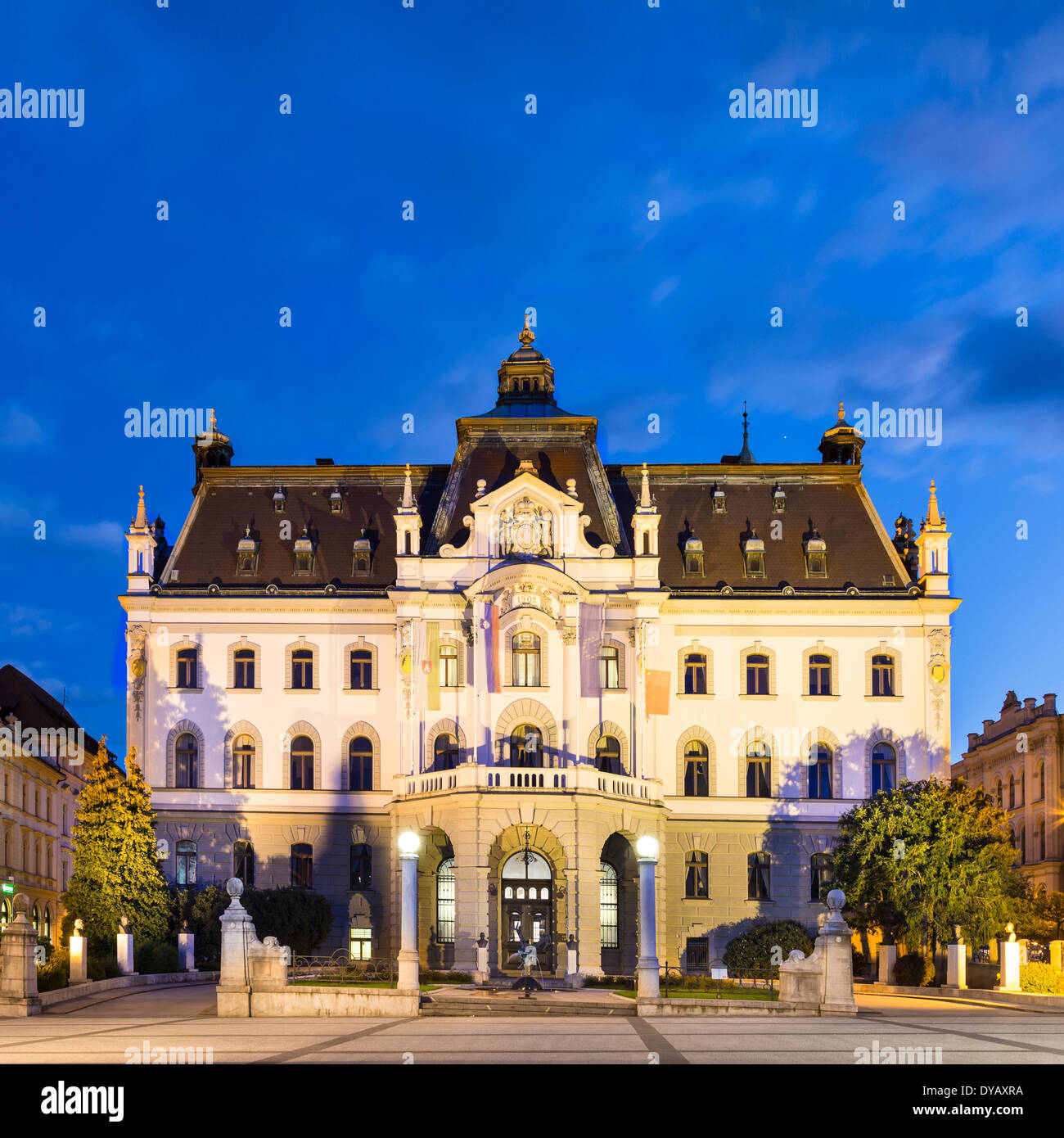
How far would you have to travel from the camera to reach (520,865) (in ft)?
180

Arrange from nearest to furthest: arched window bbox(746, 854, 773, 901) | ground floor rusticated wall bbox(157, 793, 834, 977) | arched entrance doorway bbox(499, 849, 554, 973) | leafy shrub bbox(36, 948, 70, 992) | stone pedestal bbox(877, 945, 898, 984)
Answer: leafy shrub bbox(36, 948, 70, 992)
stone pedestal bbox(877, 945, 898, 984)
ground floor rusticated wall bbox(157, 793, 834, 977)
arched entrance doorway bbox(499, 849, 554, 973)
arched window bbox(746, 854, 773, 901)

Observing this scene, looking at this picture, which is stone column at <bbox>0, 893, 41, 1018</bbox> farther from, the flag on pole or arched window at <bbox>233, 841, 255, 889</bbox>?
the flag on pole

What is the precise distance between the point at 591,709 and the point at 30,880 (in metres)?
43.5

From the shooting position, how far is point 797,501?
6488 cm

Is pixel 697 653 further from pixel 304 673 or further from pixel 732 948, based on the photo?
pixel 304 673

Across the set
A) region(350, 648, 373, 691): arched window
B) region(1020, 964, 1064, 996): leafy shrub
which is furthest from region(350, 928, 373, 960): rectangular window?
region(1020, 964, 1064, 996): leafy shrub

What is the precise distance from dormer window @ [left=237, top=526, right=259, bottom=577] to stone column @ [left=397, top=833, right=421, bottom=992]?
2461cm

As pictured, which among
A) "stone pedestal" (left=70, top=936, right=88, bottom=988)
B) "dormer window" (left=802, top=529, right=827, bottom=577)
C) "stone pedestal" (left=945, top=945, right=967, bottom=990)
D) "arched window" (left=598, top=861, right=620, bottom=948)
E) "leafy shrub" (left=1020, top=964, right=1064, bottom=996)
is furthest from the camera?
"dormer window" (left=802, top=529, right=827, bottom=577)

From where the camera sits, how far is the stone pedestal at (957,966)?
157 feet

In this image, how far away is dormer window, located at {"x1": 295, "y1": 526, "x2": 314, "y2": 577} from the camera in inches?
2467

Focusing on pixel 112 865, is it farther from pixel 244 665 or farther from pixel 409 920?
pixel 409 920

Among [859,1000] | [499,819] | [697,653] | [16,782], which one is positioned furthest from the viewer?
[16,782]

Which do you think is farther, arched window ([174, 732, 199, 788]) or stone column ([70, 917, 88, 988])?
arched window ([174, 732, 199, 788])

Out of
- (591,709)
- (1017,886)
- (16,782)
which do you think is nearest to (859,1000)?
(1017,886)
